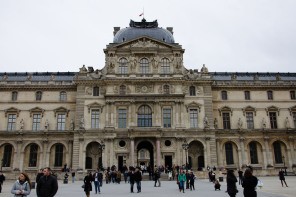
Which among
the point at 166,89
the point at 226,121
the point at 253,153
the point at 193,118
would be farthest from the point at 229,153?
the point at 166,89

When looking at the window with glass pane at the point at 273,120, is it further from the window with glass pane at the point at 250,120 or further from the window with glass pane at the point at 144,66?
the window with glass pane at the point at 144,66

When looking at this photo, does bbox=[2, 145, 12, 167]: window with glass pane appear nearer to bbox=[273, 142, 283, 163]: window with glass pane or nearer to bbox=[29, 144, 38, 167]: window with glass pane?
bbox=[29, 144, 38, 167]: window with glass pane

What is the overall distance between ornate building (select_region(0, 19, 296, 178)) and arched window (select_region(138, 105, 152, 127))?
170 mm

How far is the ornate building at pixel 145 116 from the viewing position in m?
47.6

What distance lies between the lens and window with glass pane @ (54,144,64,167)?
50.2 metres

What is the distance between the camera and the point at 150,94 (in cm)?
4884

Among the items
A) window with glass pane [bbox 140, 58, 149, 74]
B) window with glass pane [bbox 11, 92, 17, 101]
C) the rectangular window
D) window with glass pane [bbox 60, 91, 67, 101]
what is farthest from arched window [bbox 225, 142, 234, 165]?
window with glass pane [bbox 11, 92, 17, 101]

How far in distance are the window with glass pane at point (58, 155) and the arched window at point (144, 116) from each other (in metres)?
14.8

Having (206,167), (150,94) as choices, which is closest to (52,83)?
(150,94)

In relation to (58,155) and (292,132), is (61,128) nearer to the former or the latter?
(58,155)

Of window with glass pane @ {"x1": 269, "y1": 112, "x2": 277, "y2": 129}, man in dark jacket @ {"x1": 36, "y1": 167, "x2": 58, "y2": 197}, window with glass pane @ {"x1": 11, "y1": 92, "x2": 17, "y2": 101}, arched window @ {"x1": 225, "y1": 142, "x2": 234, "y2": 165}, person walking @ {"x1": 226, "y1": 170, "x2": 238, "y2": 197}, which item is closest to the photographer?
man in dark jacket @ {"x1": 36, "y1": 167, "x2": 58, "y2": 197}

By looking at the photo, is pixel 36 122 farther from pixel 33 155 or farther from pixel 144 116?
pixel 144 116

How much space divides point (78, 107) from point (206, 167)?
23788 millimetres

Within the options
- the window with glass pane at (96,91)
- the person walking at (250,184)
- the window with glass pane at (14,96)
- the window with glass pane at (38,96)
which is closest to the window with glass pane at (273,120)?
the window with glass pane at (96,91)
